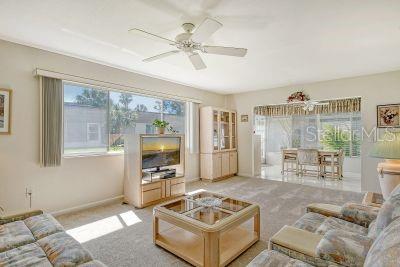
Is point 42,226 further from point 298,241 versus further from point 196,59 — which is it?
point 196,59

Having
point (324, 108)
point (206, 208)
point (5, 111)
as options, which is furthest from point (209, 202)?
point (324, 108)

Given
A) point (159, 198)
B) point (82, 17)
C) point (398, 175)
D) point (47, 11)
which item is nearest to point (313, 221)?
point (398, 175)

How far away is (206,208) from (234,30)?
209 cm

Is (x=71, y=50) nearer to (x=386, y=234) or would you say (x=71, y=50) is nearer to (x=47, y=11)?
(x=47, y=11)

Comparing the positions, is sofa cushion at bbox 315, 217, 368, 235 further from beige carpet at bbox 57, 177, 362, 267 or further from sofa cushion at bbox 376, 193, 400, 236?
beige carpet at bbox 57, 177, 362, 267

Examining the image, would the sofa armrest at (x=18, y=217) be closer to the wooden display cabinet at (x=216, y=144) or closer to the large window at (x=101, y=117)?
the large window at (x=101, y=117)

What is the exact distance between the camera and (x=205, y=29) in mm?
1974

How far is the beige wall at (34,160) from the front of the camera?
2.82 m

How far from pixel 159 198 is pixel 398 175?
3325 mm

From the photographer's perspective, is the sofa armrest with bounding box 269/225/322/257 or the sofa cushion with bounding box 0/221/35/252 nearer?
the sofa armrest with bounding box 269/225/322/257

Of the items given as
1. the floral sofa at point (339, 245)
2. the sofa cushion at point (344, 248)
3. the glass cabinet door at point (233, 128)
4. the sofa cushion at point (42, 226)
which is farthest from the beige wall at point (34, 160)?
the glass cabinet door at point (233, 128)

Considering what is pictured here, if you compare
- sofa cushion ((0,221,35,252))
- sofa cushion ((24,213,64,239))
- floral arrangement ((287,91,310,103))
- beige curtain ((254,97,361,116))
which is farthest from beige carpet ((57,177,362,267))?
beige curtain ((254,97,361,116))

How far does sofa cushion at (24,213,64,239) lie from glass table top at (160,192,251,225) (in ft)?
3.37

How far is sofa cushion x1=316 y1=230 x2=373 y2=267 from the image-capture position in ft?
4.18
